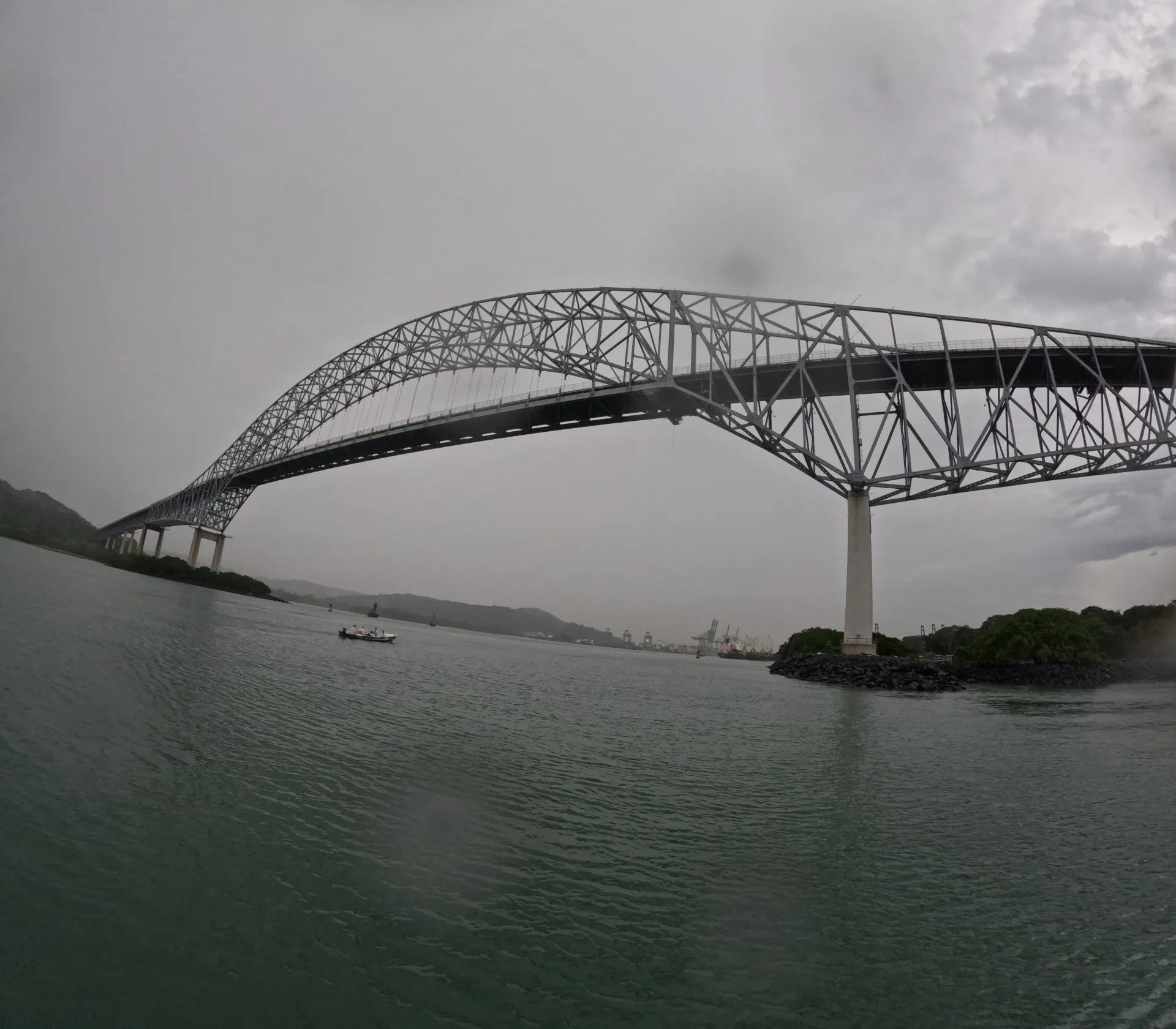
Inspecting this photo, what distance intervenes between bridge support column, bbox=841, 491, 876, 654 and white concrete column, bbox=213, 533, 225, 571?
84.4 m

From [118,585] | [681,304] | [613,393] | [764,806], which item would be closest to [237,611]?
[118,585]

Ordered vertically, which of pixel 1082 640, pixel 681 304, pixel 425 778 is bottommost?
pixel 425 778

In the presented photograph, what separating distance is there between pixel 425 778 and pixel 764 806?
4.88m

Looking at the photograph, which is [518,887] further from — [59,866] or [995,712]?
[995,712]

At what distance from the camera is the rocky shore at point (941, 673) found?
27.8 meters

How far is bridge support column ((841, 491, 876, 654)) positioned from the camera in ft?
96.2

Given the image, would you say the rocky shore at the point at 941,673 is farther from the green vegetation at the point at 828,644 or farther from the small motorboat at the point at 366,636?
the small motorboat at the point at 366,636

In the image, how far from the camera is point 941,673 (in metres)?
29.6

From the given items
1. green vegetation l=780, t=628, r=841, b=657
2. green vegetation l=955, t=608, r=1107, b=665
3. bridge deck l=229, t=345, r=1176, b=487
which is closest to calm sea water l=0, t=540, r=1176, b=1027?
bridge deck l=229, t=345, r=1176, b=487

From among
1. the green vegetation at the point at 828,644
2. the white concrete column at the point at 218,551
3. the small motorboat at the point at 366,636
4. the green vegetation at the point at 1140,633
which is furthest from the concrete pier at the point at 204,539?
the green vegetation at the point at 1140,633

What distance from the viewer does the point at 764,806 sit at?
7.96 metres

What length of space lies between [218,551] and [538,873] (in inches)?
3734

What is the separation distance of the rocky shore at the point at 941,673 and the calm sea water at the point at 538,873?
15904 mm

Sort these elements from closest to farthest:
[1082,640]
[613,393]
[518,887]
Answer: [518,887] < [613,393] < [1082,640]
